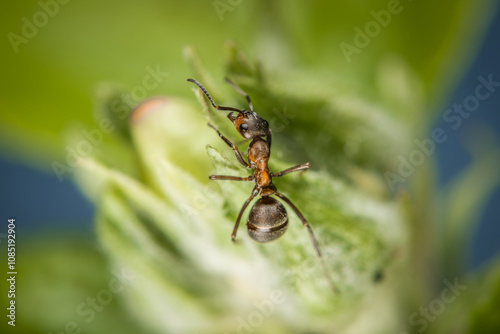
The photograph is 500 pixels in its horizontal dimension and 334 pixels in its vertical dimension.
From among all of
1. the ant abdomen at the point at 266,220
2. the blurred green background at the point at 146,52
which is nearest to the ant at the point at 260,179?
the ant abdomen at the point at 266,220

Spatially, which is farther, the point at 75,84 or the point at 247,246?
the point at 75,84

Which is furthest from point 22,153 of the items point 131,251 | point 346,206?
point 346,206

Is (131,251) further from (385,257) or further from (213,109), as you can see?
(385,257)

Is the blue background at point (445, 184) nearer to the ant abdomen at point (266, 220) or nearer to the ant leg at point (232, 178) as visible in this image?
the ant abdomen at point (266, 220)

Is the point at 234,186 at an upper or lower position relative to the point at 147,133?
lower

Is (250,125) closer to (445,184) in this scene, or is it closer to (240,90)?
(240,90)

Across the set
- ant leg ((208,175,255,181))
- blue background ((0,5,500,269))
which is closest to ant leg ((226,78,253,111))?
ant leg ((208,175,255,181))

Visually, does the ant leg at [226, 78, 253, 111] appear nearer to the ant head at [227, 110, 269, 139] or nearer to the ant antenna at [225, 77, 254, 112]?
the ant antenna at [225, 77, 254, 112]
